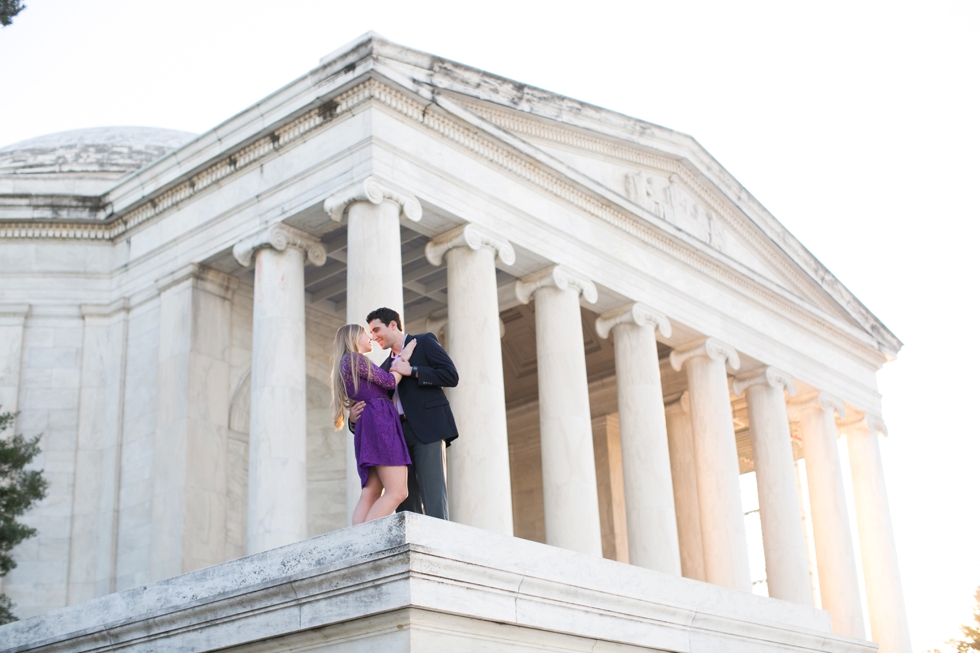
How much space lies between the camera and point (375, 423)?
12.9 meters

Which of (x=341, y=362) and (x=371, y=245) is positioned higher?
(x=371, y=245)

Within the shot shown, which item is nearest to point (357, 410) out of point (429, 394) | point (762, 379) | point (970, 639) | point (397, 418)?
point (397, 418)

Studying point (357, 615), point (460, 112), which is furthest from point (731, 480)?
point (357, 615)

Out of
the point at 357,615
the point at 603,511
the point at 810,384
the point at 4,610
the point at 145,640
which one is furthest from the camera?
the point at 603,511

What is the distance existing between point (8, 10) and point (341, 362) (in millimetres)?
12772

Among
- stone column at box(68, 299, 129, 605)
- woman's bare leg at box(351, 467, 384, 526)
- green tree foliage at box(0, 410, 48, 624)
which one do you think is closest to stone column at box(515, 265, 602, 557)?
stone column at box(68, 299, 129, 605)

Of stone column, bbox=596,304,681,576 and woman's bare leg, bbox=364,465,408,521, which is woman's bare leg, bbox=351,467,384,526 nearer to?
woman's bare leg, bbox=364,465,408,521

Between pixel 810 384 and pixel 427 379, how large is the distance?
31.0m

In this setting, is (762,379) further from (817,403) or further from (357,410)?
(357,410)

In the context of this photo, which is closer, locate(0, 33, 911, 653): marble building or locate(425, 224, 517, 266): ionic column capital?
locate(0, 33, 911, 653): marble building

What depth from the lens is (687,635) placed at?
13.5 m

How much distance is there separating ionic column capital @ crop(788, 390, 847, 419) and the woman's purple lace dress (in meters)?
31.6

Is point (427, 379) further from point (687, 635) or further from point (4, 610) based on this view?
point (4, 610)

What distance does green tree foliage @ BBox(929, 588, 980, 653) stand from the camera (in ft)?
197
